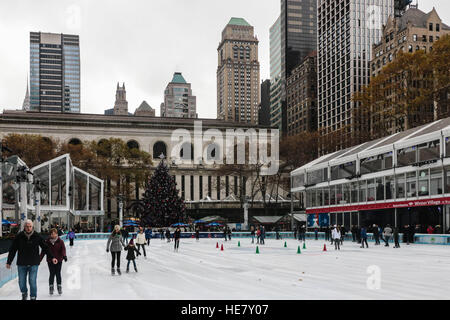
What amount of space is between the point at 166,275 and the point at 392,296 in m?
7.98

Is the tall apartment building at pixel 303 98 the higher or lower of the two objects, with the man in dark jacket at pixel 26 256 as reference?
higher

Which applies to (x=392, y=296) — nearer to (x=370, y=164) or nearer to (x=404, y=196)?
(x=404, y=196)

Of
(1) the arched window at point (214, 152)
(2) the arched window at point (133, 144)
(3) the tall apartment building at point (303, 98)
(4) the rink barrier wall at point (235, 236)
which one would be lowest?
(4) the rink barrier wall at point (235, 236)

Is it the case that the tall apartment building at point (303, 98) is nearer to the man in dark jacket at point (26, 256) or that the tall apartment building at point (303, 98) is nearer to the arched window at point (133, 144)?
the arched window at point (133, 144)

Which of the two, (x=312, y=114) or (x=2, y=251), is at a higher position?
(x=312, y=114)

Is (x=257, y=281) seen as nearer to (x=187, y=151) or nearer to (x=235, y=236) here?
(x=235, y=236)

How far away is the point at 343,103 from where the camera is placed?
126562mm

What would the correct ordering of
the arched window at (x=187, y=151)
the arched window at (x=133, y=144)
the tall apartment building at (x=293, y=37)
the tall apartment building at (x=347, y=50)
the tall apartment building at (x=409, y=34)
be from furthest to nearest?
the tall apartment building at (x=293, y=37) → the tall apartment building at (x=347, y=50) → the arched window at (x=187, y=151) → the arched window at (x=133, y=144) → the tall apartment building at (x=409, y=34)

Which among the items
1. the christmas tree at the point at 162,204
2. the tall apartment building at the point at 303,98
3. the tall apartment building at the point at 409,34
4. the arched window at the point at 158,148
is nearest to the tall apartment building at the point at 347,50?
the tall apartment building at the point at 303,98

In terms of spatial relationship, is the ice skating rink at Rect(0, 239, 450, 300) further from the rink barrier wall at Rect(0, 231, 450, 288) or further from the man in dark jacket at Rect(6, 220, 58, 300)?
the man in dark jacket at Rect(6, 220, 58, 300)

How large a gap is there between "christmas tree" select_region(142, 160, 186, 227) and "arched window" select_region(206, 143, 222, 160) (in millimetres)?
40867

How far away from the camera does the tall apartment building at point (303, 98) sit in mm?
144875

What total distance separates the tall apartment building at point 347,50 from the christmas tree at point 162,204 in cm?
5791
